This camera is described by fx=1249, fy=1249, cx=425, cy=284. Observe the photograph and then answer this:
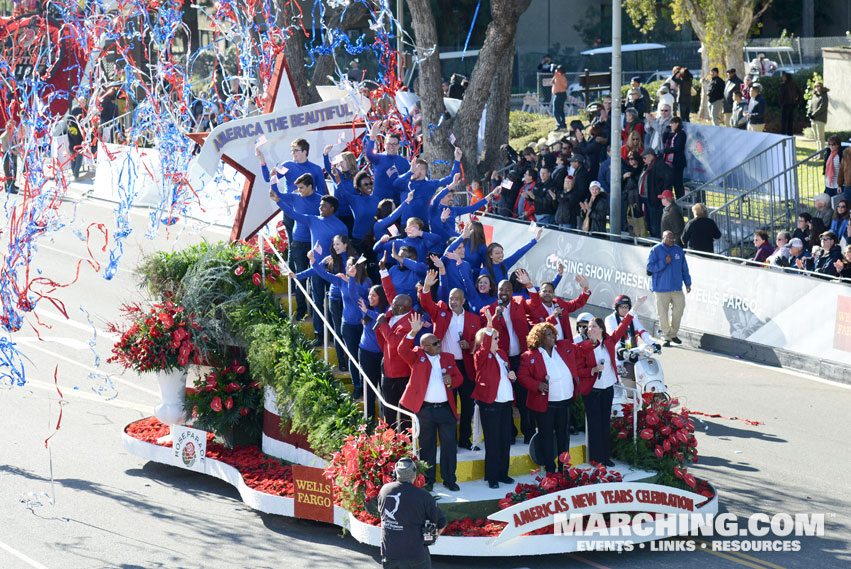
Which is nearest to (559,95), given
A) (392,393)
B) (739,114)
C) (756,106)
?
(739,114)

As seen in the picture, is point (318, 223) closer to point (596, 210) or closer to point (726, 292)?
point (726, 292)

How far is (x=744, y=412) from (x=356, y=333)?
229 inches

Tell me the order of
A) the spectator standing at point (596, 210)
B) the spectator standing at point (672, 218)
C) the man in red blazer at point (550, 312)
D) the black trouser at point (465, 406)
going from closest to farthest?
the black trouser at point (465, 406)
the man in red blazer at point (550, 312)
the spectator standing at point (672, 218)
the spectator standing at point (596, 210)

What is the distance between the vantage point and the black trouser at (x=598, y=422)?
43.3 feet

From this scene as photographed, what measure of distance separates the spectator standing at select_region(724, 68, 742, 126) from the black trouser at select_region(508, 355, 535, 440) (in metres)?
17.7

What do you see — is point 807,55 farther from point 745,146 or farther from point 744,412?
point 744,412

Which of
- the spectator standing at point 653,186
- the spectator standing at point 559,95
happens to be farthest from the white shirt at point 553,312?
the spectator standing at point 559,95

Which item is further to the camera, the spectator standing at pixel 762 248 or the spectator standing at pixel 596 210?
the spectator standing at pixel 596 210

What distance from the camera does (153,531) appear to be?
1288 centimetres

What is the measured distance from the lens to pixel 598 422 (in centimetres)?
1320

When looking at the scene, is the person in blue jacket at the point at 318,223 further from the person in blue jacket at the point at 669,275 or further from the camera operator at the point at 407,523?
the person in blue jacket at the point at 669,275

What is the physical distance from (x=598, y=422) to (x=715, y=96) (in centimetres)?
1841

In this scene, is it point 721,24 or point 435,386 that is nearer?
point 435,386
